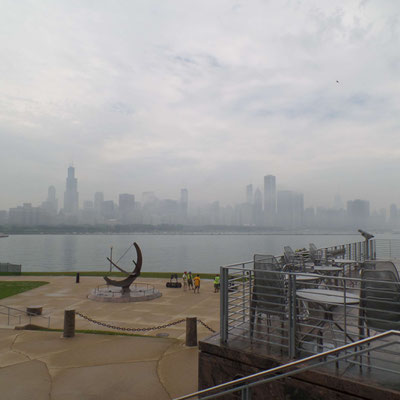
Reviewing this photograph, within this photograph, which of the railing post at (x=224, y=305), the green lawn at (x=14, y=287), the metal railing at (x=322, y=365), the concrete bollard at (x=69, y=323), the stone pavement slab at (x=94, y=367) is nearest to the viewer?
the metal railing at (x=322, y=365)

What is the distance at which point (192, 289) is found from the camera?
2088 cm

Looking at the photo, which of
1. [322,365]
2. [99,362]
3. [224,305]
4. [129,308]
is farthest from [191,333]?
[129,308]

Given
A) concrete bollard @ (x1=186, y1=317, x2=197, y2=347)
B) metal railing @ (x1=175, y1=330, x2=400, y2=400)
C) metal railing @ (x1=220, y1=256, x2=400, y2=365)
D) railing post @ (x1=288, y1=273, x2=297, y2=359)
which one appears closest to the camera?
metal railing @ (x1=175, y1=330, x2=400, y2=400)

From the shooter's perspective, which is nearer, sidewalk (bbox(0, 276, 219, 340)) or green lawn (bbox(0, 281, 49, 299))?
sidewalk (bbox(0, 276, 219, 340))

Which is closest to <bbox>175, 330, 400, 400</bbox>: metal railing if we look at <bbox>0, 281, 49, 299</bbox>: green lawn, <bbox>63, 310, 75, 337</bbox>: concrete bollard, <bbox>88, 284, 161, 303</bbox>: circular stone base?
<bbox>63, 310, 75, 337</bbox>: concrete bollard

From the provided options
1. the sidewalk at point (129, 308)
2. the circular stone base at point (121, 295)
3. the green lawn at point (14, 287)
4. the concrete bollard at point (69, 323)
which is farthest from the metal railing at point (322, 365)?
the green lawn at point (14, 287)

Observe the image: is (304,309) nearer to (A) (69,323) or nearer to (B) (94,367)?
(B) (94,367)

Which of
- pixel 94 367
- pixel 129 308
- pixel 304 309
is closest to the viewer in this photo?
pixel 304 309

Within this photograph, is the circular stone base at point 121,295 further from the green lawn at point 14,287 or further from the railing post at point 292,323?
the railing post at point 292,323

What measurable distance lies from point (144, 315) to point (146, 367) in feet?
22.1

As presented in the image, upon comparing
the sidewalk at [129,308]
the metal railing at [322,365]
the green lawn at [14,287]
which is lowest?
the green lawn at [14,287]

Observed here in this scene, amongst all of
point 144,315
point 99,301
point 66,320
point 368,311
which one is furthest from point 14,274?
point 368,311

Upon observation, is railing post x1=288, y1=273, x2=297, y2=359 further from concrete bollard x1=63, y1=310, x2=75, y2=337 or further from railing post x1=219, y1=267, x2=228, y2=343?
concrete bollard x1=63, y1=310, x2=75, y2=337

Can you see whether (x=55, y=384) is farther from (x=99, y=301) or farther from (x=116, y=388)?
(x=99, y=301)
